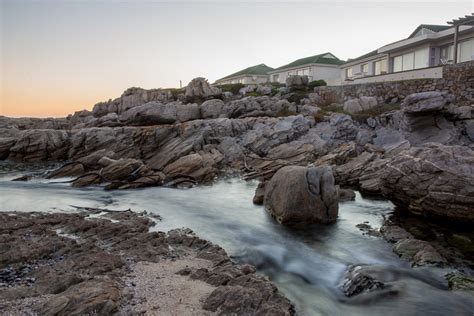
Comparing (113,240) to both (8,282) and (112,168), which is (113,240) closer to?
(8,282)

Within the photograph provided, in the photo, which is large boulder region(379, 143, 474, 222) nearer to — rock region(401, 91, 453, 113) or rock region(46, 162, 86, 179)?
rock region(401, 91, 453, 113)

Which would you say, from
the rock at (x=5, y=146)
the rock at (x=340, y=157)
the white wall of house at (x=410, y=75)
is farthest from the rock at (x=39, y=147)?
the white wall of house at (x=410, y=75)

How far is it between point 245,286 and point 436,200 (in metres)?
9.71

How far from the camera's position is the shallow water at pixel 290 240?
9.41 metres

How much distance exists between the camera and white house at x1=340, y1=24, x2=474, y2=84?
1481 inches

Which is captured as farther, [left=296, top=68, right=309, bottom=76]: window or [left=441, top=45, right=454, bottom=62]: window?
[left=296, top=68, right=309, bottom=76]: window

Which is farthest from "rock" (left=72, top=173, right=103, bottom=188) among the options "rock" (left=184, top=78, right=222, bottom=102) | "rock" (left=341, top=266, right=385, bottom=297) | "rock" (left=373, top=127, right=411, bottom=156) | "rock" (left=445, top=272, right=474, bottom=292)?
"rock" (left=184, top=78, right=222, bottom=102)

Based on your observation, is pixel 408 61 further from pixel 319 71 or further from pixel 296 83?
pixel 319 71

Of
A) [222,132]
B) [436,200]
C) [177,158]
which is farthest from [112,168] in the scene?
[436,200]

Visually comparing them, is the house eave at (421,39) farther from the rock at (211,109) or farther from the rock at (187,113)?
the rock at (187,113)

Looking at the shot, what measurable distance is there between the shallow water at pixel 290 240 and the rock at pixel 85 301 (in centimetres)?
448

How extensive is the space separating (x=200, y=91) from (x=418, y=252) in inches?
1682

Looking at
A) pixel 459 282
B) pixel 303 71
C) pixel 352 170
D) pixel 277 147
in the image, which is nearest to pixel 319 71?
pixel 303 71

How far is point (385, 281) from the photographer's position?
33.8 feet
